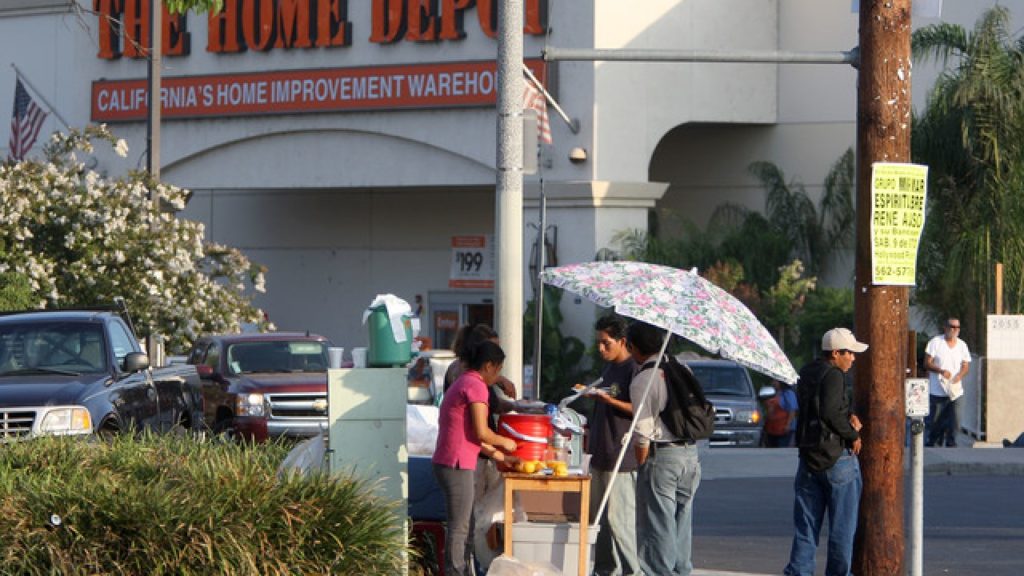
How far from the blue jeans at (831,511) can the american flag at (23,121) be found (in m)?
31.3

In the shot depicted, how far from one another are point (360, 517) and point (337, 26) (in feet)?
92.1

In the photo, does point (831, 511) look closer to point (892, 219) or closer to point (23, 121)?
point (892, 219)

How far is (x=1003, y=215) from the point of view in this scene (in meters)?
27.8

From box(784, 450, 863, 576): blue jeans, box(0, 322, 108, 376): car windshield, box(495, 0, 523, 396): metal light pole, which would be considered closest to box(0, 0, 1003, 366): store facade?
box(0, 322, 108, 376): car windshield

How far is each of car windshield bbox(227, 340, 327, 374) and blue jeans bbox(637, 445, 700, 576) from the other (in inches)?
456

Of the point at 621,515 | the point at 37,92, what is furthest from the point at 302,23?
the point at 621,515

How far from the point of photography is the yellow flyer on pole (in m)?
11.1

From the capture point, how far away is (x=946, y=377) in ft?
78.5

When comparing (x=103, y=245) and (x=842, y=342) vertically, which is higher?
(x=103, y=245)

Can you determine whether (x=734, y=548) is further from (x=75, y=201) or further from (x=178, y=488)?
(x=75, y=201)

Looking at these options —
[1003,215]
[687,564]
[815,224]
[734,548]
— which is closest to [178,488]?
Answer: [687,564]

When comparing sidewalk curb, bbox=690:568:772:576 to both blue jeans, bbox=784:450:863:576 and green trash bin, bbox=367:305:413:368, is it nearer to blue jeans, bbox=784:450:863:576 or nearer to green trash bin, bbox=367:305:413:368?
blue jeans, bbox=784:450:863:576

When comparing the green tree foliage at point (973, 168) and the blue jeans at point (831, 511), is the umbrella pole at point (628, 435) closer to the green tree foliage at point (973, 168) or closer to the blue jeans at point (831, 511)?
the blue jeans at point (831, 511)

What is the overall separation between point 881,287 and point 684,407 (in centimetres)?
146
